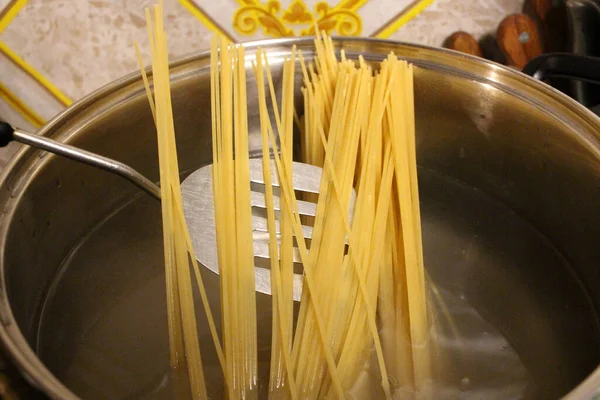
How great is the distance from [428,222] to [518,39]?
0.29 metres

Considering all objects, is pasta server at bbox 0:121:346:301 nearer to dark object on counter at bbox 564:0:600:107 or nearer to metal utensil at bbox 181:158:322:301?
metal utensil at bbox 181:158:322:301

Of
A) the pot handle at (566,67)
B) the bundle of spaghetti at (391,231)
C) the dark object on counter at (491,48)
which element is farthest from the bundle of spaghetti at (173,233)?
the dark object on counter at (491,48)

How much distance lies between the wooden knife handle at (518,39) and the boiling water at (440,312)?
215mm

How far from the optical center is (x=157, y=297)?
25.2 inches

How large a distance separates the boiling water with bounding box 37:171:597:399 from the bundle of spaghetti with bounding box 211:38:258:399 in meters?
0.04

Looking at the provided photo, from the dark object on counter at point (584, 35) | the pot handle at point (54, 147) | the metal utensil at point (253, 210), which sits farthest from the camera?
Result: the dark object on counter at point (584, 35)

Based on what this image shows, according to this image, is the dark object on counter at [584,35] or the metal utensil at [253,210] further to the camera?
the dark object on counter at [584,35]

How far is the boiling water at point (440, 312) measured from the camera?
558 mm

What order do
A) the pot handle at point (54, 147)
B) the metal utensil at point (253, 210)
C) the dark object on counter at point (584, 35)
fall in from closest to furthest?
the pot handle at point (54, 147), the metal utensil at point (253, 210), the dark object on counter at point (584, 35)

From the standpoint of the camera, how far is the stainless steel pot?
549mm

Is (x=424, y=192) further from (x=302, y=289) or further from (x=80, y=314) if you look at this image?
(x=80, y=314)

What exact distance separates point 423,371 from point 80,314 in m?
0.38

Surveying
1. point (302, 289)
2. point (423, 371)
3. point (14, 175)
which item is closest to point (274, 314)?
point (302, 289)

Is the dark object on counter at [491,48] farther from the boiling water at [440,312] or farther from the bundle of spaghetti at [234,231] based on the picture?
the bundle of spaghetti at [234,231]
